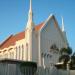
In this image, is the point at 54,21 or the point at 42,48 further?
the point at 54,21

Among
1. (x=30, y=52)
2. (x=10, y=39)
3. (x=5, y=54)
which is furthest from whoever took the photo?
(x=10, y=39)

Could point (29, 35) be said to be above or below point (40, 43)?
above

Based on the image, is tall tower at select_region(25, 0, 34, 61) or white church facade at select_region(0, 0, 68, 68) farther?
white church facade at select_region(0, 0, 68, 68)

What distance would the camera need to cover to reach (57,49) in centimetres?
5788

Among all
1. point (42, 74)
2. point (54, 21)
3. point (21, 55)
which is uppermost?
point (54, 21)

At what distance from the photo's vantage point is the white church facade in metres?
54.1

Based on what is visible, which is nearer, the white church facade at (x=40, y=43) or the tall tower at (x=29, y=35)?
the tall tower at (x=29, y=35)

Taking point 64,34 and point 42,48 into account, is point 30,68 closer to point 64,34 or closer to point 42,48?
point 42,48

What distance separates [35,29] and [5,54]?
9887 mm

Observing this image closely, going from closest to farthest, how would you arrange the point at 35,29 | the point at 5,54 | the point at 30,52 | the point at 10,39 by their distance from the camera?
the point at 30,52, the point at 35,29, the point at 5,54, the point at 10,39

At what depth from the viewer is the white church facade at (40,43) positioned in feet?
177

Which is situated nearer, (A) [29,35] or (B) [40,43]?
(A) [29,35]

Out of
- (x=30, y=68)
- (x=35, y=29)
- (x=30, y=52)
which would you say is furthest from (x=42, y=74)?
(x=35, y=29)

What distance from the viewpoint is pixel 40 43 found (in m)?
55.5
